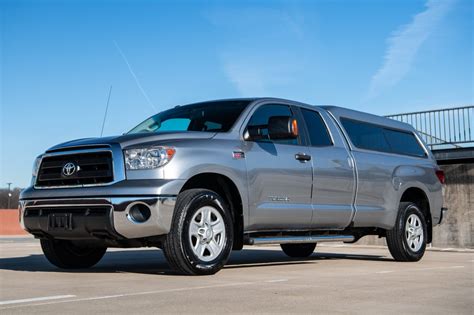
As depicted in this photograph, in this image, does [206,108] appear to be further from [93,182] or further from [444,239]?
[444,239]

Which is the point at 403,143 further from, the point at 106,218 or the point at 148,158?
the point at 106,218

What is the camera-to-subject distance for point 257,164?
7.42 meters

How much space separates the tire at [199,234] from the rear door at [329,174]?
1580 millimetres

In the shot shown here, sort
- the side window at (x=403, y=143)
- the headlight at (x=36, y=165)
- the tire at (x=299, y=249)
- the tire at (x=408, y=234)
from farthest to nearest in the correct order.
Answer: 1. the tire at (x=299, y=249)
2. the side window at (x=403, y=143)
3. the tire at (x=408, y=234)
4. the headlight at (x=36, y=165)

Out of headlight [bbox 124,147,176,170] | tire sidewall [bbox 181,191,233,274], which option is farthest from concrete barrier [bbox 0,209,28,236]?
headlight [bbox 124,147,176,170]

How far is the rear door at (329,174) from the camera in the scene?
27.2ft

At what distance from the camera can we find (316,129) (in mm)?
8750

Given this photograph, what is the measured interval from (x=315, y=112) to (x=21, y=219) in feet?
12.8

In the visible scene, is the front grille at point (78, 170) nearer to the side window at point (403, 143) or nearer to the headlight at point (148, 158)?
the headlight at point (148, 158)

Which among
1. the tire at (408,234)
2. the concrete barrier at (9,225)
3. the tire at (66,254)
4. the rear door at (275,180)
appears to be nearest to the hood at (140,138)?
the rear door at (275,180)

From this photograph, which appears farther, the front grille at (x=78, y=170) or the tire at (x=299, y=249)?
the tire at (x=299, y=249)

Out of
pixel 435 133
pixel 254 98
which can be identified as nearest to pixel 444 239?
pixel 435 133

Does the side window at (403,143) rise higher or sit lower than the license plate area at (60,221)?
higher

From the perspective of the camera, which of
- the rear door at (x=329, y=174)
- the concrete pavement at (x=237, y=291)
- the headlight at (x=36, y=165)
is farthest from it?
the rear door at (x=329, y=174)
